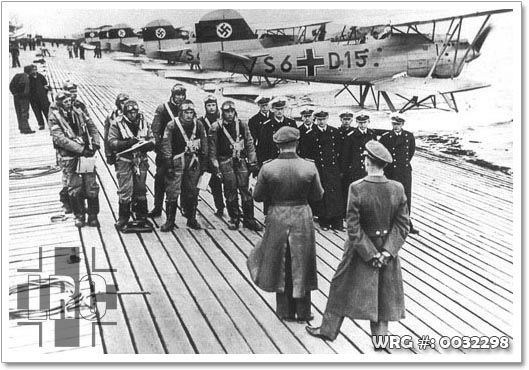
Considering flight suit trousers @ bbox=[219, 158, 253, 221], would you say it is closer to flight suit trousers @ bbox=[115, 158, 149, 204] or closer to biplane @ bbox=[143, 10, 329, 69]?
flight suit trousers @ bbox=[115, 158, 149, 204]

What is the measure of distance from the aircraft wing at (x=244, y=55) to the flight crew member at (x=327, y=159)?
3509 millimetres

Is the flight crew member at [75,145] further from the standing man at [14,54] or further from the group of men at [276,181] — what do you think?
the standing man at [14,54]

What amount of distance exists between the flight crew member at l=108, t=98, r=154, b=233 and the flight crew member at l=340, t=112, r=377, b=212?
1886mm

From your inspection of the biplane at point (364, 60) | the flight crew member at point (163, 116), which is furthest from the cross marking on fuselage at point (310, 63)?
the flight crew member at point (163, 116)

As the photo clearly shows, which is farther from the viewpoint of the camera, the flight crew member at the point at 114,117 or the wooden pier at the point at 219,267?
the flight crew member at the point at 114,117

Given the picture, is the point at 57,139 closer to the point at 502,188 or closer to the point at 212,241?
the point at 212,241

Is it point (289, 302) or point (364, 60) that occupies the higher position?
point (364, 60)

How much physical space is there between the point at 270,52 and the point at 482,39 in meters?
4.85

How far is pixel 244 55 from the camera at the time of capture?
966 centimetres

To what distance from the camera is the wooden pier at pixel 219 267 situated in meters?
3.98

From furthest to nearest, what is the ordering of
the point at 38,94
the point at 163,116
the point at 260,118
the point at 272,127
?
the point at 38,94 → the point at 260,118 → the point at 272,127 → the point at 163,116

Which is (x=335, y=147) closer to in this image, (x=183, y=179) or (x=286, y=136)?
(x=183, y=179)

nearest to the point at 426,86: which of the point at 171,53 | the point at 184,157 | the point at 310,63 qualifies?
the point at 310,63

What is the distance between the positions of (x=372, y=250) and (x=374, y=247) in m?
0.03
